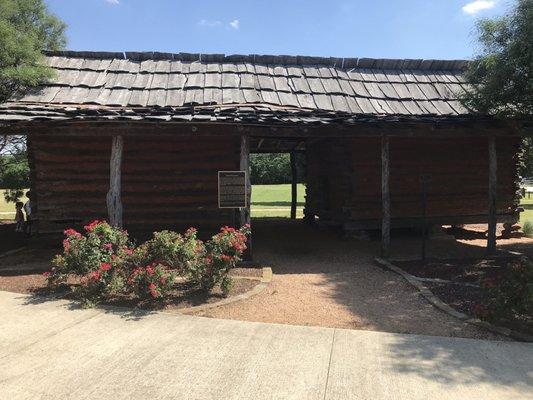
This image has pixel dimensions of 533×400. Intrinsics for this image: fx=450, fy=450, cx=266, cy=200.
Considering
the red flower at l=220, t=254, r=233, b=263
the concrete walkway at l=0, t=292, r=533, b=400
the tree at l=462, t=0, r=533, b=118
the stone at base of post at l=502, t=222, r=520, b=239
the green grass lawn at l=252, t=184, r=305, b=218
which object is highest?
the tree at l=462, t=0, r=533, b=118

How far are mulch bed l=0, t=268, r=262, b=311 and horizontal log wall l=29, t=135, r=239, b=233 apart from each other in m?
3.28

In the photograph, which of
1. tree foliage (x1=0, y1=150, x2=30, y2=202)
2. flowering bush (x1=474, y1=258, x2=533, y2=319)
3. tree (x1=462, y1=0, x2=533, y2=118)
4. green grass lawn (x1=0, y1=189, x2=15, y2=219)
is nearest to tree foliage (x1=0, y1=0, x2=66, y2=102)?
tree foliage (x1=0, y1=150, x2=30, y2=202)

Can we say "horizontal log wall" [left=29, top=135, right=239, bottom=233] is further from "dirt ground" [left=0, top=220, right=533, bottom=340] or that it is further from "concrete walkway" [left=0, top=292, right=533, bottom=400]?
"concrete walkway" [left=0, top=292, right=533, bottom=400]

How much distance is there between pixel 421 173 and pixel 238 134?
5911 millimetres

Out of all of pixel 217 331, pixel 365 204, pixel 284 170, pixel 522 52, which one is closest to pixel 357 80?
pixel 365 204

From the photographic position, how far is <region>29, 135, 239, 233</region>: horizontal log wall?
10477 mm

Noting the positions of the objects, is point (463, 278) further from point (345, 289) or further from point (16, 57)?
point (16, 57)

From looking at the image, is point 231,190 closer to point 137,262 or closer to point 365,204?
point 137,262

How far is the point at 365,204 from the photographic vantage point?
11.8 meters

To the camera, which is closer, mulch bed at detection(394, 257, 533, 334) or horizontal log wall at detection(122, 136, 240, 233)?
mulch bed at detection(394, 257, 533, 334)

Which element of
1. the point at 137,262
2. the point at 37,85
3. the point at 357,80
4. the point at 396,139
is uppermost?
the point at 357,80

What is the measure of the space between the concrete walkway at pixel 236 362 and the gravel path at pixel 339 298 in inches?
16.4

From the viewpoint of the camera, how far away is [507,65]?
25.6 ft

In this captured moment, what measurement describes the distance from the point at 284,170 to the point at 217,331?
147 ft
